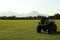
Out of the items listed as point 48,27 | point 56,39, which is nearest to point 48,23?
point 48,27

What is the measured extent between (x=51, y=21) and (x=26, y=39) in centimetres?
603

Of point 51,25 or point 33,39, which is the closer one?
point 33,39

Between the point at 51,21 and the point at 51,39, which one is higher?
the point at 51,21

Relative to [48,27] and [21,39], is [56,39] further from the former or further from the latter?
[48,27]

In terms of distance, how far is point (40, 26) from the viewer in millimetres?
21234

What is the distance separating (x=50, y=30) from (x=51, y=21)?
1.09m

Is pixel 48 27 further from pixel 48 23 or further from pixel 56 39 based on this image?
pixel 56 39

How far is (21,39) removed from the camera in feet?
51.9

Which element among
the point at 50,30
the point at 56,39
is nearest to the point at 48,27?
the point at 50,30

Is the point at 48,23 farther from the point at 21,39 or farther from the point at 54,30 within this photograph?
the point at 21,39

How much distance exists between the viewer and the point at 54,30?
70.2 feet

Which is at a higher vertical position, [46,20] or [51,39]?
[46,20]

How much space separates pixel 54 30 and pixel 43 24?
64.1 inches

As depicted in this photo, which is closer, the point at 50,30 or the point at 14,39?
the point at 14,39
